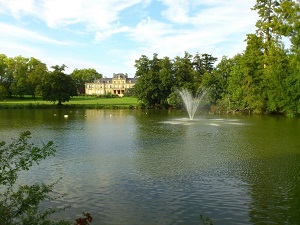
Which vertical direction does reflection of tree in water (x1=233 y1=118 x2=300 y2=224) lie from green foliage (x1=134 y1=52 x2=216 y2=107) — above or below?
below

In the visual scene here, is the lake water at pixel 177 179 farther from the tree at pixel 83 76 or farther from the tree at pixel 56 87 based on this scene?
the tree at pixel 83 76

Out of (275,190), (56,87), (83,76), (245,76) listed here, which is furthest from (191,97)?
(83,76)

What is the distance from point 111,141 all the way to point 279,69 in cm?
3260

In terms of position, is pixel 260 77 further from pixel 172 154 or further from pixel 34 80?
pixel 34 80

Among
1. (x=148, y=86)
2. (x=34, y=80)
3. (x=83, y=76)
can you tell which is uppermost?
(x=83, y=76)

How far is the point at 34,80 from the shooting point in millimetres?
96000

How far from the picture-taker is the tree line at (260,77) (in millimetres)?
39787

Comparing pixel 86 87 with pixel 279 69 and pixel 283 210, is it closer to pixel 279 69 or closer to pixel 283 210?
pixel 279 69

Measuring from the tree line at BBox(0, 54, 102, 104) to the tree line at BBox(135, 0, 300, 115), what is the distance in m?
15.7

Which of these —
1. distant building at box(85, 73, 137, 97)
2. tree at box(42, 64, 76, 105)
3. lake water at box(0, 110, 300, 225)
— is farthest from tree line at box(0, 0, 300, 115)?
distant building at box(85, 73, 137, 97)

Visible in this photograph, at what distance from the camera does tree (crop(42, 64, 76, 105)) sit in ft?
228

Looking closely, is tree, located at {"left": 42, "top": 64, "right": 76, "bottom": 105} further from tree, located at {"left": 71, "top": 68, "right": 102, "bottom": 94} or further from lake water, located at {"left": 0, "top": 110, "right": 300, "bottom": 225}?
tree, located at {"left": 71, "top": 68, "right": 102, "bottom": 94}

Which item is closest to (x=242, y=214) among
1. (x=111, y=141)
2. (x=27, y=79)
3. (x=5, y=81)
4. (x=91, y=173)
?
(x=91, y=173)

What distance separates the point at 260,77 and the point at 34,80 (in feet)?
220
